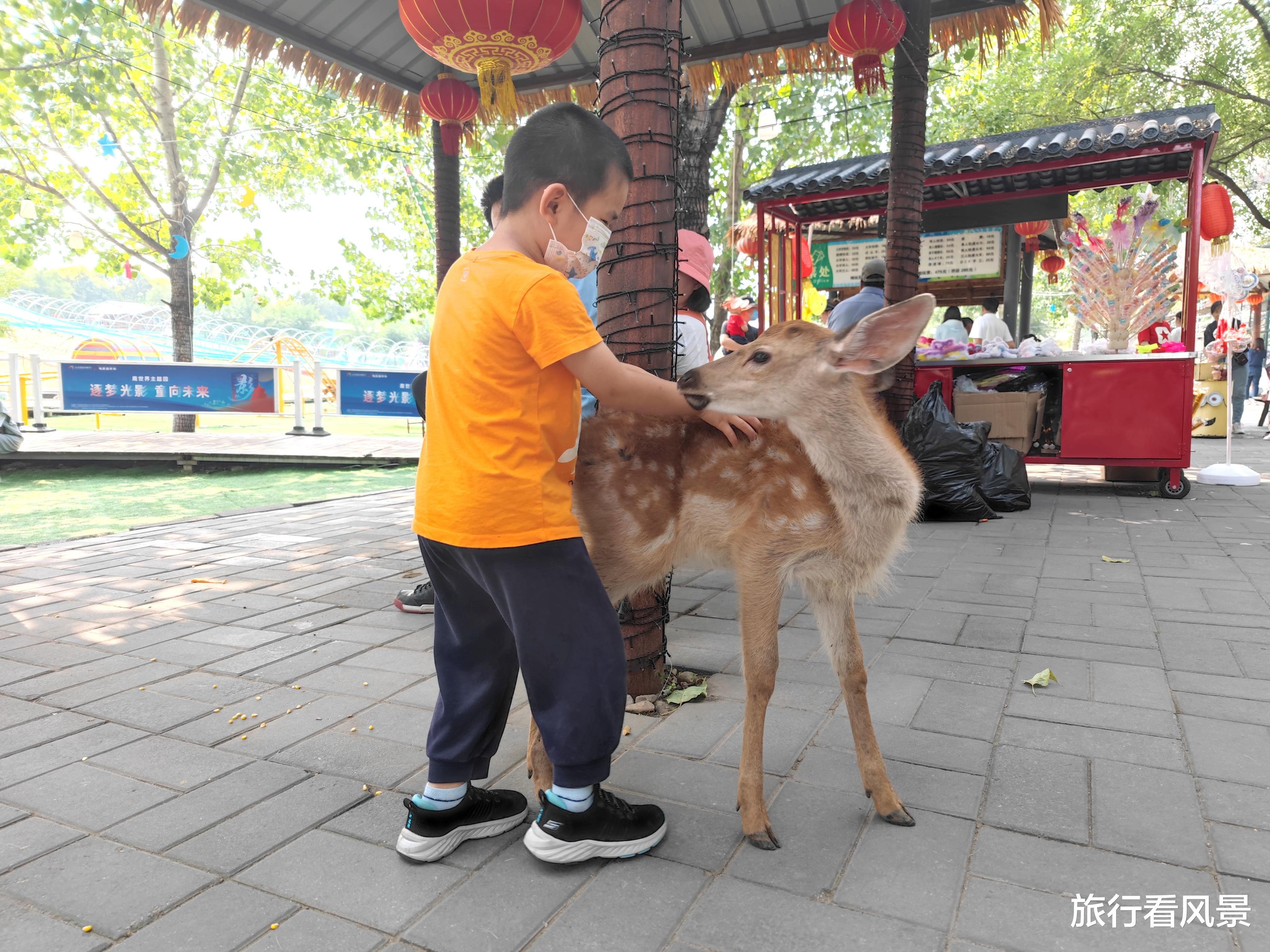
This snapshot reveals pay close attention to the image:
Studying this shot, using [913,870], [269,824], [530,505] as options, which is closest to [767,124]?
[530,505]

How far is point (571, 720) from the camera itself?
188 centimetres

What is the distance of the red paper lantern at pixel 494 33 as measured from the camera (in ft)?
12.7

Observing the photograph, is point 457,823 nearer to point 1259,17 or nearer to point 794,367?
point 794,367

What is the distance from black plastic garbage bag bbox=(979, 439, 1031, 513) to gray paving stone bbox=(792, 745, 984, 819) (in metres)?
4.95

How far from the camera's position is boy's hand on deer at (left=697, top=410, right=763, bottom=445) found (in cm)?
221

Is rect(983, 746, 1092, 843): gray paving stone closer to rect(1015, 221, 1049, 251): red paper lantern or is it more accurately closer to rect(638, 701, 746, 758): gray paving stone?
rect(638, 701, 746, 758): gray paving stone

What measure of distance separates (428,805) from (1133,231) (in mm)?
8059

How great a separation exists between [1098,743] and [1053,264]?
1472 cm

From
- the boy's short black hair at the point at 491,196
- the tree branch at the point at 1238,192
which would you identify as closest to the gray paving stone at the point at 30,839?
the boy's short black hair at the point at 491,196

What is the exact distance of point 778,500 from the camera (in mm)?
2225

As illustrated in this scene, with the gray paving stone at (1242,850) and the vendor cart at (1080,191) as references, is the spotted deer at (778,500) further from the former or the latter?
the vendor cart at (1080,191)

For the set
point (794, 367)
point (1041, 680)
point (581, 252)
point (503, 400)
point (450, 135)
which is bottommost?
point (1041, 680)

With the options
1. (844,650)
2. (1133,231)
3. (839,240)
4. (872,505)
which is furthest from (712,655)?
(839,240)

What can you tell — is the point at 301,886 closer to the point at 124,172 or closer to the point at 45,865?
the point at 45,865
